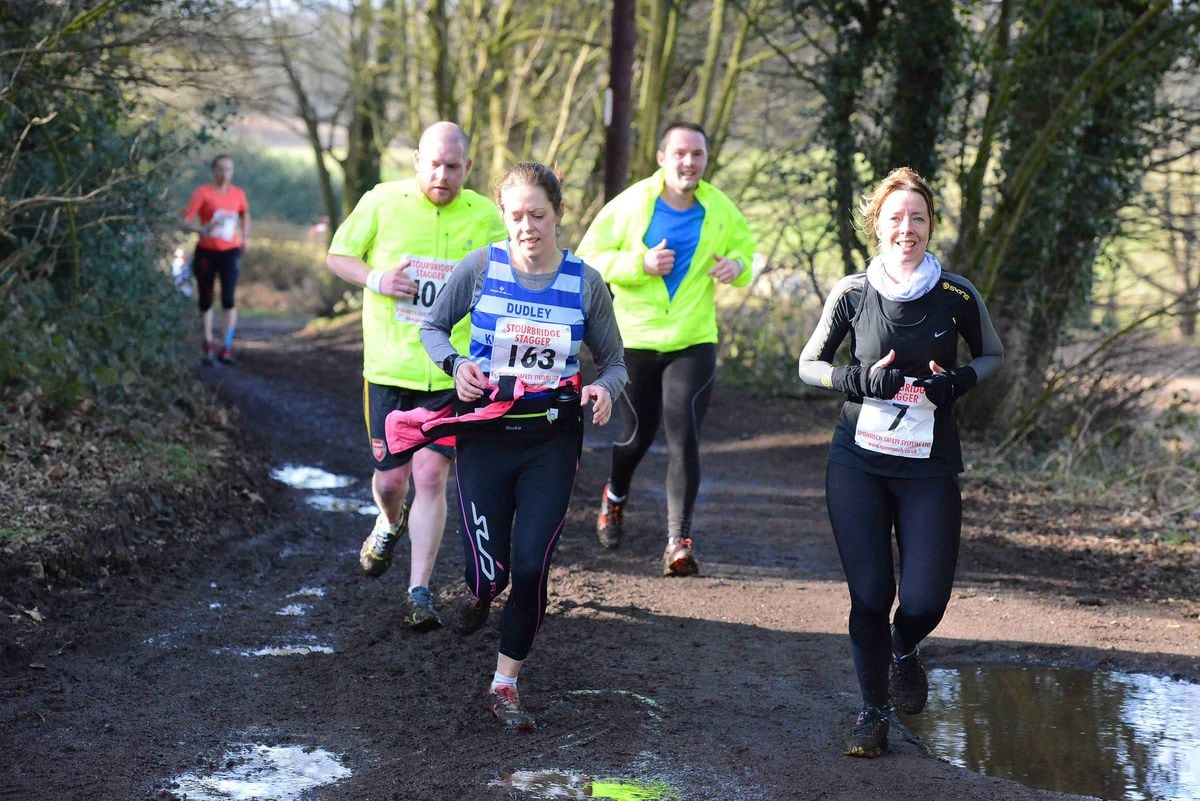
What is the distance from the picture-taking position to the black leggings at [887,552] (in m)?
4.70

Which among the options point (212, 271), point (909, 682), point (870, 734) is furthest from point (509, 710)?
point (212, 271)

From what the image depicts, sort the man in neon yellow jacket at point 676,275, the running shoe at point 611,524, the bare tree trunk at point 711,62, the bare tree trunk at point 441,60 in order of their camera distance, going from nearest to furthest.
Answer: the man in neon yellow jacket at point 676,275
the running shoe at point 611,524
the bare tree trunk at point 711,62
the bare tree trunk at point 441,60

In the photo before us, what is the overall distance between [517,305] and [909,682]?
1.97 meters

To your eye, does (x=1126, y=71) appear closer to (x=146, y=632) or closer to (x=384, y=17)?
(x=146, y=632)

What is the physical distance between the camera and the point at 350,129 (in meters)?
23.1

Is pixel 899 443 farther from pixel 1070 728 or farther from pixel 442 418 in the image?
pixel 442 418

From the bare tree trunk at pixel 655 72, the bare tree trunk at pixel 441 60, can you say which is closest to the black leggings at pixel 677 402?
the bare tree trunk at pixel 655 72

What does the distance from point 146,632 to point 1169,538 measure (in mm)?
6523

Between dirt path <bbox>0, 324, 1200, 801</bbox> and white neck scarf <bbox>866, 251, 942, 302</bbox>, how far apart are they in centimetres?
162

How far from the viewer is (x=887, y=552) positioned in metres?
4.82

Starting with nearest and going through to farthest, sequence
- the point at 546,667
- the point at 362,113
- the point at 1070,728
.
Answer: the point at 1070,728 < the point at 546,667 < the point at 362,113

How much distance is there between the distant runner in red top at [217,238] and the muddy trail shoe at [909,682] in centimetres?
1108

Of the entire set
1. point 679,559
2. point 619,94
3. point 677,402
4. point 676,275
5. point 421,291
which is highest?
point 619,94

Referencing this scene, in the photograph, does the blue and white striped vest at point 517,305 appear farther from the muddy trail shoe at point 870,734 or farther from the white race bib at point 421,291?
the muddy trail shoe at point 870,734
